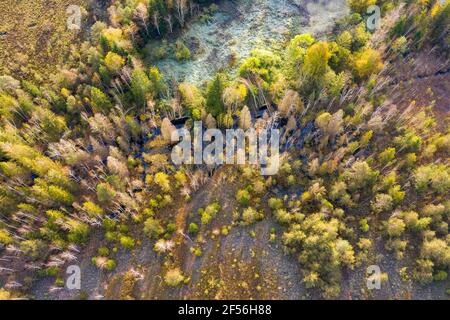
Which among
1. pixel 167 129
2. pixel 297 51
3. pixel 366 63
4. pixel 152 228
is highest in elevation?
pixel 297 51

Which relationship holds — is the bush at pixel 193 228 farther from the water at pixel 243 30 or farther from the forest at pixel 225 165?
the water at pixel 243 30

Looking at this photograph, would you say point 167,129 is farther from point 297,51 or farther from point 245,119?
point 297,51

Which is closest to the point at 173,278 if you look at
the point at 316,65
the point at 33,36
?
the point at 316,65

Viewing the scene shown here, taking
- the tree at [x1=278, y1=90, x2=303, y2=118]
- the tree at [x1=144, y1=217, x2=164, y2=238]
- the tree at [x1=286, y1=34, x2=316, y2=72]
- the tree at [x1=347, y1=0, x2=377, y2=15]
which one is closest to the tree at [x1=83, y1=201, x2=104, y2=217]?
the tree at [x1=144, y1=217, x2=164, y2=238]

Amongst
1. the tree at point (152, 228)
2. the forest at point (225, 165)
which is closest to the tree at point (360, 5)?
the forest at point (225, 165)

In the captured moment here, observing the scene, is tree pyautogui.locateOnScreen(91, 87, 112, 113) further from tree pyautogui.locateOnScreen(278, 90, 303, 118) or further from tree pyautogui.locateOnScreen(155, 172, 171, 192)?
tree pyautogui.locateOnScreen(278, 90, 303, 118)

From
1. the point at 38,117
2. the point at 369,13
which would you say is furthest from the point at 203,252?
the point at 369,13
